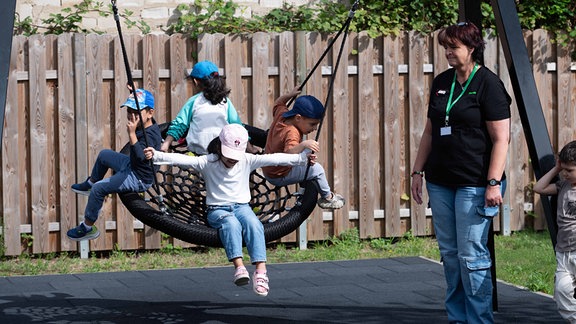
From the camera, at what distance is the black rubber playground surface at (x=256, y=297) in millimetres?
7043

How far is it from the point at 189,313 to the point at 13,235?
2.89 m

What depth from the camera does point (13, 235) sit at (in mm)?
9508

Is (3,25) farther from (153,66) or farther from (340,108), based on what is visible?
(340,108)

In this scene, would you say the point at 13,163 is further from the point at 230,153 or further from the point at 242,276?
the point at 242,276

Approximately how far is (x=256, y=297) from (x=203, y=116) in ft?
4.48

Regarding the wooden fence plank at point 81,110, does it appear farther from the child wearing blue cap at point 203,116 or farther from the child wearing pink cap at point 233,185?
the child wearing pink cap at point 233,185

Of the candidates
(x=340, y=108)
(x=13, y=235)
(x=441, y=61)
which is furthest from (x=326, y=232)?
(x=13, y=235)

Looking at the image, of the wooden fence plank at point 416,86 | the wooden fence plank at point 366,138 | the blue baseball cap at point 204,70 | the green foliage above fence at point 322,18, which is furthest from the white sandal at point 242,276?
the wooden fence plank at point 416,86

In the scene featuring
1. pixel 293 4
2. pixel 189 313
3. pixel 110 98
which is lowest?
pixel 189 313

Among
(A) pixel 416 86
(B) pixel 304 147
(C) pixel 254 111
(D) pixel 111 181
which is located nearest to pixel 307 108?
(B) pixel 304 147

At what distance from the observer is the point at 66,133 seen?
9602 mm

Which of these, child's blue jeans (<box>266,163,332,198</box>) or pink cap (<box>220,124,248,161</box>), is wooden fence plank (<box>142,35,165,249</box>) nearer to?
child's blue jeans (<box>266,163,332,198</box>)

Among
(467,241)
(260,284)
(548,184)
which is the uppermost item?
(548,184)

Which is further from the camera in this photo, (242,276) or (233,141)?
(233,141)
